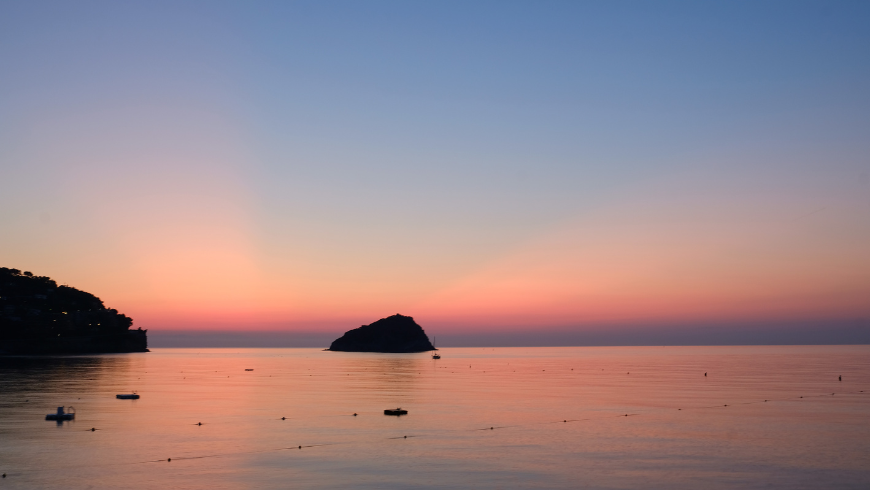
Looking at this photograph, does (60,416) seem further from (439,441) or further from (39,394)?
(439,441)

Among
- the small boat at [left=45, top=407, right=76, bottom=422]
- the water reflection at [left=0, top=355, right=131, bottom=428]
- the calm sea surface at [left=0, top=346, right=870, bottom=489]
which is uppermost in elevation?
the water reflection at [left=0, top=355, right=131, bottom=428]

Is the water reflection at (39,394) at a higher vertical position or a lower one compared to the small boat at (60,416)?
higher

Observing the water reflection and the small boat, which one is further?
the water reflection

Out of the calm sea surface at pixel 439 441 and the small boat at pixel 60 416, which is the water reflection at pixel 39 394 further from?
the small boat at pixel 60 416

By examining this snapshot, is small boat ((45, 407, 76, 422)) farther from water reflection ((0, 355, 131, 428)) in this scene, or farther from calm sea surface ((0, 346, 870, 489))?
calm sea surface ((0, 346, 870, 489))

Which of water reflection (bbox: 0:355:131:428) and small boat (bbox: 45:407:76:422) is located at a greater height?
water reflection (bbox: 0:355:131:428)

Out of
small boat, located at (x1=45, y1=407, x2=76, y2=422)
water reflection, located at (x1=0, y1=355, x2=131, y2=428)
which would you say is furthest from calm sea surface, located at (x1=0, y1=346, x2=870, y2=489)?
small boat, located at (x1=45, y1=407, x2=76, y2=422)

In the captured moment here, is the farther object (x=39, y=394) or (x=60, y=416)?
(x=39, y=394)

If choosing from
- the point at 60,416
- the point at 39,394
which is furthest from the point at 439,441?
the point at 39,394

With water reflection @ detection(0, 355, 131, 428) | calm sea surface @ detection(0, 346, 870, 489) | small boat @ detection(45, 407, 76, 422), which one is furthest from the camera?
water reflection @ detection(0, 355, 131, 428)

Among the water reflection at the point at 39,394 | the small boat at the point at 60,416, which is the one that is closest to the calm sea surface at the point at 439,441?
the water reflection at the point at 39,394

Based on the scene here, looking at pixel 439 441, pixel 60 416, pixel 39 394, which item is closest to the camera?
pixel 439 441

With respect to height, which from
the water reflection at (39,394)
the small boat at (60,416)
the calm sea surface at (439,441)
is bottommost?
the calm sea surface at (439,441)

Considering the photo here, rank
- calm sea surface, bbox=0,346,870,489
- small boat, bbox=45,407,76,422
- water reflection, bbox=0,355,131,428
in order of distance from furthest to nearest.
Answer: water reflection, bbox=0,355,131,428
small boat, bbox=45,407,76,422
calm sea surface, bbox=0,346,870,489
